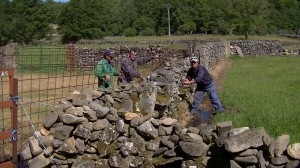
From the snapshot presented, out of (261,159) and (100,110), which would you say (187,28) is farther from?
(261,159)

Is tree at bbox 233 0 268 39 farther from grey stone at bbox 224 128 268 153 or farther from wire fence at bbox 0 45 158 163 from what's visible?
grey stone at bbox 224 128 268 153

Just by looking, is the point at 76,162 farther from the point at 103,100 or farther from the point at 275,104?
the point at 275,104

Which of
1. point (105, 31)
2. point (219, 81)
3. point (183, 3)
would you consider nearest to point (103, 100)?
point (219, 81)

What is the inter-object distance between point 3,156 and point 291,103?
26.9 ft

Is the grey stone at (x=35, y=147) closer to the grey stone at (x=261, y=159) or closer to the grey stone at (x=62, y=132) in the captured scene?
the grey stone at (x=62, y=132)

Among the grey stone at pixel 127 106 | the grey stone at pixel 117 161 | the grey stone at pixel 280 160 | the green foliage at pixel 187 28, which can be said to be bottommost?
the grey stone at pixel 117 161

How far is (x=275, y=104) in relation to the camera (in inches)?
480

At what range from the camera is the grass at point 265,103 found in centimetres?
937

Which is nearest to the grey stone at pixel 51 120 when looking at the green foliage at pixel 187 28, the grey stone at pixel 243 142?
the grey stone at pixel 243 142

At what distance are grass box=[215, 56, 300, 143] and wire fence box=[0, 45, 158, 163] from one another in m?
4.10

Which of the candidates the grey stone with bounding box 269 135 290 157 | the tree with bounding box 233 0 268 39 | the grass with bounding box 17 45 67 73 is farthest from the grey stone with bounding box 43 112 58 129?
the tree with bounding box 233 0 268 39

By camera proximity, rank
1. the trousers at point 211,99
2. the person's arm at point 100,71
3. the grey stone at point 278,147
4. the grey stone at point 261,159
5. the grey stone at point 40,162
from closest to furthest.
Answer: the grey stone at point 278,147 < the grey stone at point 261,159 < the grey stone at point 40,162 < the person's arm at point 100,71 < the trousers at point 211,99

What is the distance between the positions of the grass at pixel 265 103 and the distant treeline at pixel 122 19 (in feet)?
168

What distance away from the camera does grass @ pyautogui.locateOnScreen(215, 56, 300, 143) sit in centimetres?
937
